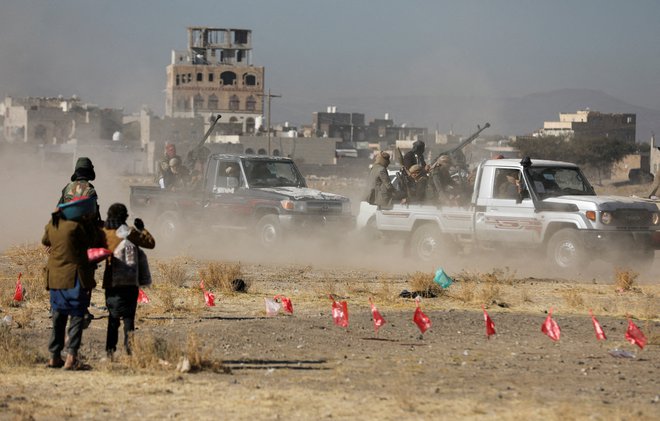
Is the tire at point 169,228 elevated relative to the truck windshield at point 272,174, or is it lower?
lower

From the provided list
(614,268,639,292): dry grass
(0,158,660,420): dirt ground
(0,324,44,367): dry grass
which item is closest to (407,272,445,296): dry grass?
(0,158,660,420): dirt ground

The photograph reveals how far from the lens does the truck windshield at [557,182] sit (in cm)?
2102

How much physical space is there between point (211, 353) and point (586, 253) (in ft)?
33.5

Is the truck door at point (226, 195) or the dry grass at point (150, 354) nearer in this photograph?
the dry grass at point (150, 354)

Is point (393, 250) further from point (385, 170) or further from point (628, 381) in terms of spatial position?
point (628, 381)

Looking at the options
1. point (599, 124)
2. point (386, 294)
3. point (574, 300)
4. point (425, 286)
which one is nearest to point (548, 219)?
point (425, 286)

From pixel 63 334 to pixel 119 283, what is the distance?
67cm

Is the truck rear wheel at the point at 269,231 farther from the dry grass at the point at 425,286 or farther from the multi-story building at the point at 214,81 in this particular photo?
the multi-story building at the point at 214,81

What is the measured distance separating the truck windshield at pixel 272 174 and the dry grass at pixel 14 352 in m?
13.8

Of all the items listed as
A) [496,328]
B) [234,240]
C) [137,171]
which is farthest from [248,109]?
[496,328]

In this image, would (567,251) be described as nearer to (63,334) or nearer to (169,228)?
(169,228)

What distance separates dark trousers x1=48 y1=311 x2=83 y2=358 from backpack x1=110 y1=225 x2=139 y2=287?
0.51 metres

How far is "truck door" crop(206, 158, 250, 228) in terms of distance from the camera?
83.3 ft

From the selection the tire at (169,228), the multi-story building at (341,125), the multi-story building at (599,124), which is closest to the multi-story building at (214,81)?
the multi-story building at (341,125)
